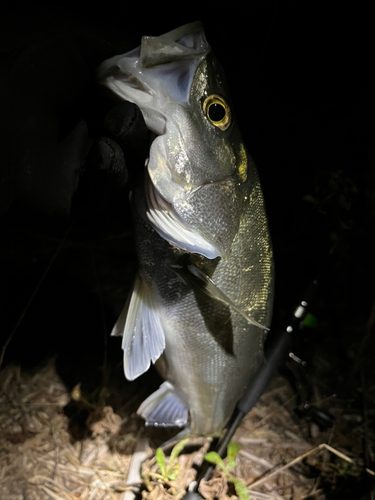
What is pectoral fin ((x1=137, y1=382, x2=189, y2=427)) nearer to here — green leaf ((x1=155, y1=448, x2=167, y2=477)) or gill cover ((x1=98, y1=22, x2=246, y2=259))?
green leaf ((x1=155, y1=448, x2=167, y2=477))

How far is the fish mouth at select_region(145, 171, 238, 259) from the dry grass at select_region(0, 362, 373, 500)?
3.86ft

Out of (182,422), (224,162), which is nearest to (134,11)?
(224,162)

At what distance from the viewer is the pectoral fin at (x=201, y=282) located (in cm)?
110

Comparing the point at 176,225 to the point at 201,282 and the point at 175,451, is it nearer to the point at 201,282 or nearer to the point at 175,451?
the point at 201,282

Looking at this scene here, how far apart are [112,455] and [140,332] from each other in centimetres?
85

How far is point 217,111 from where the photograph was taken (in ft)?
3.08

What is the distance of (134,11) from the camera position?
120 cm

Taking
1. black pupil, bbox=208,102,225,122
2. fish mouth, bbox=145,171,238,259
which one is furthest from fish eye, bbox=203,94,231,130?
fish mouth, bbox=145,171,238,259

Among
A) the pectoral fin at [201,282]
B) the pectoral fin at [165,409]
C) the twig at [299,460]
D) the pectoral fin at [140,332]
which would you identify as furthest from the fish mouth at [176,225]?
the twig at [299,460]

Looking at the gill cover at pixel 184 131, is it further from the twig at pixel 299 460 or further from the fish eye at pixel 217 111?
the twig at pixel 299 460

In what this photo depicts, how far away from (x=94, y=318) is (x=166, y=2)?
1536 mm

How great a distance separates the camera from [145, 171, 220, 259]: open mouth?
962 mm

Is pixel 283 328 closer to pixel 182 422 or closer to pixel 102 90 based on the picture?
pixel 182 422

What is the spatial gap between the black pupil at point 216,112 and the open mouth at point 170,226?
0.81 feet
